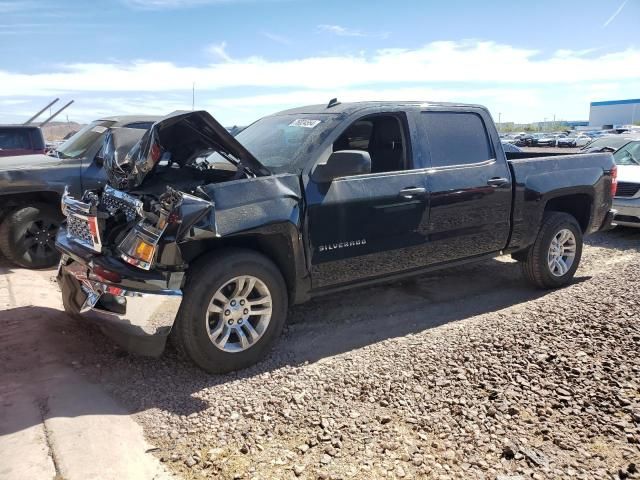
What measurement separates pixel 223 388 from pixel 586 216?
183 inches

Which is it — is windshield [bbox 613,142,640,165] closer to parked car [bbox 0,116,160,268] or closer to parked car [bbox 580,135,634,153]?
parked car [bbox 580,135,634,153]

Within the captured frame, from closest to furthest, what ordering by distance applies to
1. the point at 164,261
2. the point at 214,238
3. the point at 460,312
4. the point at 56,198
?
the point at 164,261
the point at 214,238
the point at 460,312
the point at 56,198

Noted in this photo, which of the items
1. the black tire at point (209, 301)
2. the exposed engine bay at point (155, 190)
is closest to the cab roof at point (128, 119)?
the exposed engine bay at point (155, 190)

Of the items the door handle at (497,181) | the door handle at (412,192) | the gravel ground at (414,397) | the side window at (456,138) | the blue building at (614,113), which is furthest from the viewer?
the blue building at (614,113)

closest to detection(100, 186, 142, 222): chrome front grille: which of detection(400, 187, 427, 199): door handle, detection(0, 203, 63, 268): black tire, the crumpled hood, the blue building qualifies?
the crumpled hood

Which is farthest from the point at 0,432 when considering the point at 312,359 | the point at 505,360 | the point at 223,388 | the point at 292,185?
the point at 505,360

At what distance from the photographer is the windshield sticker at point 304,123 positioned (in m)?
4.71

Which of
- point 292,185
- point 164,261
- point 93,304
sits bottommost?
point 93,304

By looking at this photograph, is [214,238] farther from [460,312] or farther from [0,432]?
[460,312]

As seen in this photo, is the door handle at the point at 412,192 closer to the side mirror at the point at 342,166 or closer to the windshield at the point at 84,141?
the side mirror at the point at 342,166

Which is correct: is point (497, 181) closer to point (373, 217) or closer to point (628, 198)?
point (373, 217)

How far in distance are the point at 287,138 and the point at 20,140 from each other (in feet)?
22.6

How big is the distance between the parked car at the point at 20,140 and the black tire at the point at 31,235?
3169 millimetres

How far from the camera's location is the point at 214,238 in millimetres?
3816
